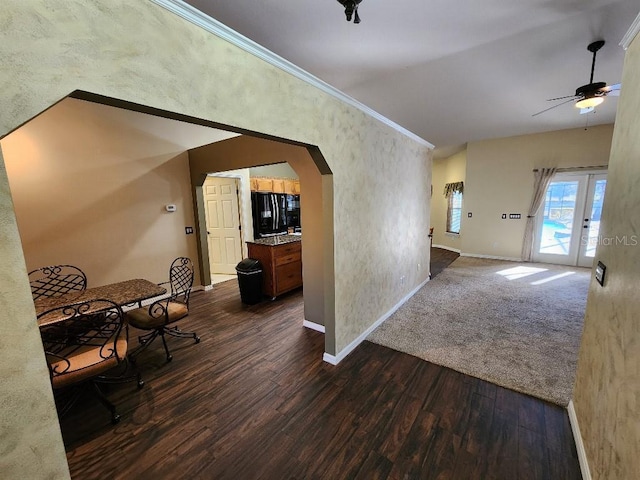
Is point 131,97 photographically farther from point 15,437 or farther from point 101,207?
point 101,207

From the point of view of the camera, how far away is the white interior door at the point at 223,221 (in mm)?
5484

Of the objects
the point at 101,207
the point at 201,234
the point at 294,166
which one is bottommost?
the point at 201,234

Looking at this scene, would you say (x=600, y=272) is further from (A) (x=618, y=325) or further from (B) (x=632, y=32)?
(B) (x=632, y=32)

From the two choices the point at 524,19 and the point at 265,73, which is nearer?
the point at 265,73

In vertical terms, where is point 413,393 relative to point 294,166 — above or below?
below

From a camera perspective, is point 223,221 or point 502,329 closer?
point 502,329

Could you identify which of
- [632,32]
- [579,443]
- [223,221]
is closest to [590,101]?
[632,32]

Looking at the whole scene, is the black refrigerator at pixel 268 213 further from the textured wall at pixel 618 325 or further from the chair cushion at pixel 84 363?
the textured wall at pixel 618 325

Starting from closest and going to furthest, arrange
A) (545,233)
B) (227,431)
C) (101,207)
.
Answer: (227,431)
(101,207)
(545,233)

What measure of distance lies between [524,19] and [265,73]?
2.36m

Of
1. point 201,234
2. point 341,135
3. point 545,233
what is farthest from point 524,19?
point 545,233

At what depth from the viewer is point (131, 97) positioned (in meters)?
1.12

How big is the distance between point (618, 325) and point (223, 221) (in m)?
5.65

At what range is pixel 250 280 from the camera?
4062 mm
